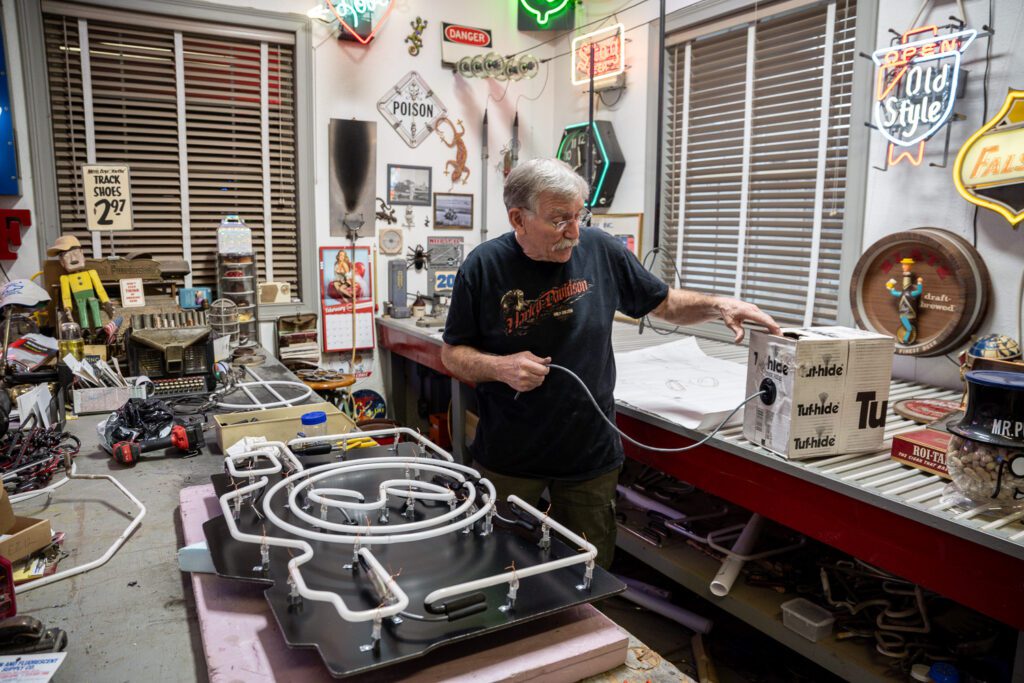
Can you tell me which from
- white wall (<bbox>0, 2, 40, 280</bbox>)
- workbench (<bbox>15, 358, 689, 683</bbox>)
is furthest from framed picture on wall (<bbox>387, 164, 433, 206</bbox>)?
workbench (<bbox>15, 358, 689, 683</bbox>)

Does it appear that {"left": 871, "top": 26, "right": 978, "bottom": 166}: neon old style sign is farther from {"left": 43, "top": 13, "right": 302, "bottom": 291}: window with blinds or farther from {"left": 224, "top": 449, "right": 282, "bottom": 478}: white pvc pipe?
{"left": 43, "top": 13, "right": 302, "bottom": 291}: window with blinds

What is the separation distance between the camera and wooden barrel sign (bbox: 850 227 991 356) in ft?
7.18

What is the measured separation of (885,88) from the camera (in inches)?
95.3

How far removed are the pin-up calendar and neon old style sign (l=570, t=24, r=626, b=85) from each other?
→ 5.26 feet

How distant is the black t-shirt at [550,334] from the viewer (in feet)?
5.98

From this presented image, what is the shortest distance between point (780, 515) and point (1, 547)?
5.49ft

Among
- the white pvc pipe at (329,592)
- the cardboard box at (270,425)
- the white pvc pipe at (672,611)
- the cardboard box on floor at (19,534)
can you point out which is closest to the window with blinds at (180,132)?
the cardboard box at (270,425)

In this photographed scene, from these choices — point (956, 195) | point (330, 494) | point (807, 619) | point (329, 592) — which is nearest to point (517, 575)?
point (329, 592)

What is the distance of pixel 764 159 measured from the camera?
3.08 m

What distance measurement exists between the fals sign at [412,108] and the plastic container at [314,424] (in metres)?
2.83

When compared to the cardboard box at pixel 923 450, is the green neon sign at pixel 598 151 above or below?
above

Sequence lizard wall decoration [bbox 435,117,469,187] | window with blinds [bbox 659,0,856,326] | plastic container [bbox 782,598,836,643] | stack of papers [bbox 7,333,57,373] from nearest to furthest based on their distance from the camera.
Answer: plastic container [bbox 782,598,836,643]
stack of papers [bbox 7,333,57,373]
window with blinds [bbox 659,0,856,326]
lizard wall decoration [bbox 435,117,469,187]

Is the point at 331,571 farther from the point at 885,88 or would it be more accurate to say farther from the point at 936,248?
the point at 885,88

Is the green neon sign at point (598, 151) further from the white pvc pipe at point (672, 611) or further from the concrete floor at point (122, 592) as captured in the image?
the concrete floor at point (122, 592)
